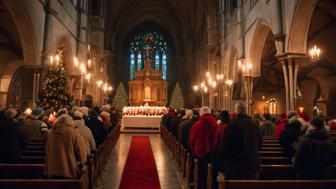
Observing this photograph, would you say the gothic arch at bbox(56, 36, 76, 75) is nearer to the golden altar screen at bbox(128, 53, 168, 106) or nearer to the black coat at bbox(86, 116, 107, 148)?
the black coat at bbox(86, 116, 107, 148)

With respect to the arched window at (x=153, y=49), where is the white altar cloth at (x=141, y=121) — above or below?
below

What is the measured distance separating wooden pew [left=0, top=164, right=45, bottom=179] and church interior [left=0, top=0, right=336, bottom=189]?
2 cm

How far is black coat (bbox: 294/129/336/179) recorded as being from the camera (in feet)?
13.5

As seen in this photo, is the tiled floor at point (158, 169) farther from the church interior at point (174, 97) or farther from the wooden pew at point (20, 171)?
the wooden pew at point (20, 171)

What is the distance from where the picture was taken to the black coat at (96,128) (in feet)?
26.3

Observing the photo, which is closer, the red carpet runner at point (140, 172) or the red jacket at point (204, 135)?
the red jacket at point (204, 135)

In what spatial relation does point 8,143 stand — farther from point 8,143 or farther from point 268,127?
point 268,127

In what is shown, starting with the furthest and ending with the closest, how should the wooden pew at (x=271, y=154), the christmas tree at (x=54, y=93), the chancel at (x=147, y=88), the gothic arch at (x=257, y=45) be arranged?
the chancel at (x=147, y=88)
the gothic arch at (x=257, y=45)
the christmas tree at (x=54, y=93)
the wooden pew at (x=271, y=154)

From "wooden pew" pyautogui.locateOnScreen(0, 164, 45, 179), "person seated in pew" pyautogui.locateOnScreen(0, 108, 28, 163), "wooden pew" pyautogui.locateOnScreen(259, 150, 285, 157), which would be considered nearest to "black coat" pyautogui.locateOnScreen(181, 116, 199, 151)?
"wooden pew" pyautogui.locateOnScreen(259, 150, 285, 157)

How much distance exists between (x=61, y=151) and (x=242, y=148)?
2603mm

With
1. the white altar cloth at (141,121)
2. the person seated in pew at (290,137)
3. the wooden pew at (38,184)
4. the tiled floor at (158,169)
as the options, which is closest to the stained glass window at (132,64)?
the white altar cloth at (141,121)

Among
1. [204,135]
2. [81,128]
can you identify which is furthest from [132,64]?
[204,135]

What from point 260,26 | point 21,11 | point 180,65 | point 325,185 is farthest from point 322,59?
point 180,65

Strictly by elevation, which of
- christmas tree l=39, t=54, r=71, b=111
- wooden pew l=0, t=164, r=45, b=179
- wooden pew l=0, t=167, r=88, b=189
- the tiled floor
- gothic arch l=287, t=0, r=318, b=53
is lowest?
the tiled floor
